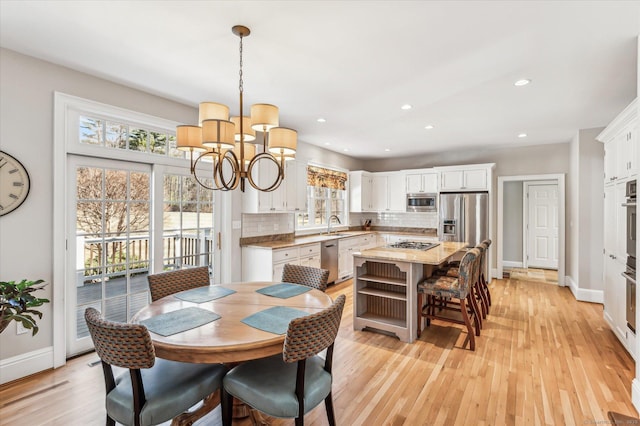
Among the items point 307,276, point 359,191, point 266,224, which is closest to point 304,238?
point 266,224

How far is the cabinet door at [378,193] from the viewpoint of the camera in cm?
723

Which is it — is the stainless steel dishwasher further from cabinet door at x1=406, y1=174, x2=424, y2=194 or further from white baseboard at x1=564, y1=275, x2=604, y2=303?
white baseboard at x1=564, y1=275, x2=604, y2=303

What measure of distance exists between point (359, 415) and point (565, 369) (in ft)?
6.48

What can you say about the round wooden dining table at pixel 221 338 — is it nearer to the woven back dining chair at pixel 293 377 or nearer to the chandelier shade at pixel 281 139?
the woven back dining chair at pixel 293 377

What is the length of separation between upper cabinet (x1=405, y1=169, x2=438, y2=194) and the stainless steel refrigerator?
0.34 metres

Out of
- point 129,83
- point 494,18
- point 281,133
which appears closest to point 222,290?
point 281,133

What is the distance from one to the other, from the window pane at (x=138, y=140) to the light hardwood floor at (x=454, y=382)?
2.11 metres

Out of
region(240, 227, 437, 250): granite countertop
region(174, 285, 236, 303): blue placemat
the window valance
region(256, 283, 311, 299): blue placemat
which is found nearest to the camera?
region(174, 285, 236, 303): blue placemat

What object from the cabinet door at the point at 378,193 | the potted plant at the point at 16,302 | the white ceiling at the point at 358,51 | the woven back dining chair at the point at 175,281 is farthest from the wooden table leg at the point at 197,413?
the cabinet door at the point at 378,193

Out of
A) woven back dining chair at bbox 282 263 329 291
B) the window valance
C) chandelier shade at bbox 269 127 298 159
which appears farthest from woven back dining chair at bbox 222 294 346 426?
A: the window valance

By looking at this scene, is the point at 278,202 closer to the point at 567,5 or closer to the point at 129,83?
the point at 129,83

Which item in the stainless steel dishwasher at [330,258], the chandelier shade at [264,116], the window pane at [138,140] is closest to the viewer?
the chandelier shade at [264,116]

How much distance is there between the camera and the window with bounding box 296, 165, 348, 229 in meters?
6.13

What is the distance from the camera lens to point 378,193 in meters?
7.32
